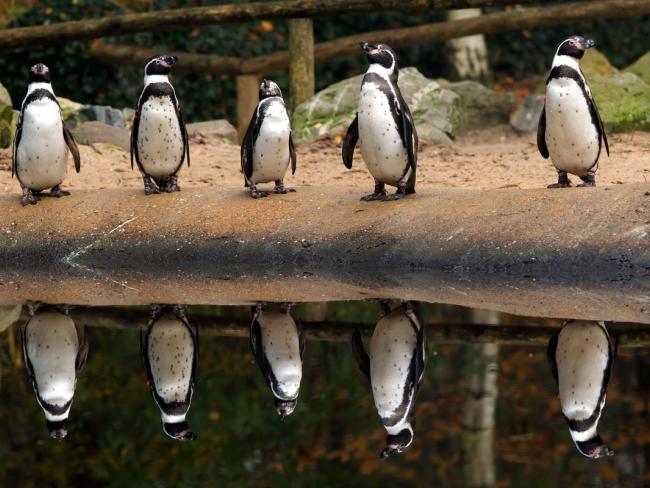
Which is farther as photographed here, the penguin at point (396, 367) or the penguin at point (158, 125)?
the penguin at point (158, 125)

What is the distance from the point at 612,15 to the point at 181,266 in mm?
5001

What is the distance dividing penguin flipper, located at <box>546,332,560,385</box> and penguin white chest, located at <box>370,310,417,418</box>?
1.76 feet

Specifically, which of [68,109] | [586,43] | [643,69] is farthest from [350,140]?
[643,69]

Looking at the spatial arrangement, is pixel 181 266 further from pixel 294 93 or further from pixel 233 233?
pixel 294 93

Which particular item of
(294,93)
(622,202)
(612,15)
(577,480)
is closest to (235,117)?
(294,93)

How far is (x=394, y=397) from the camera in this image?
4730mm

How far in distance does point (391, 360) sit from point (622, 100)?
6.81 metres

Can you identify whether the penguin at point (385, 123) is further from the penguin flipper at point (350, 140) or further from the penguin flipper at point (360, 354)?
the penguin flipper at point (360, 354)

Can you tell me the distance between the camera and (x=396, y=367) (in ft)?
16.8

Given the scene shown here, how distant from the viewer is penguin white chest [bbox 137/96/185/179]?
26.1 feet

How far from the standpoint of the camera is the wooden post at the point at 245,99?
1168 centimetres

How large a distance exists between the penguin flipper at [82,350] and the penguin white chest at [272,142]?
6.62ft

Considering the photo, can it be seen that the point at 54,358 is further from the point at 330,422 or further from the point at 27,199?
the point at 27,199

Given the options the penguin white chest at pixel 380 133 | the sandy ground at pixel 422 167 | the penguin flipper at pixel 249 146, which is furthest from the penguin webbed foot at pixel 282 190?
the sandy ground at pixel 422 167
